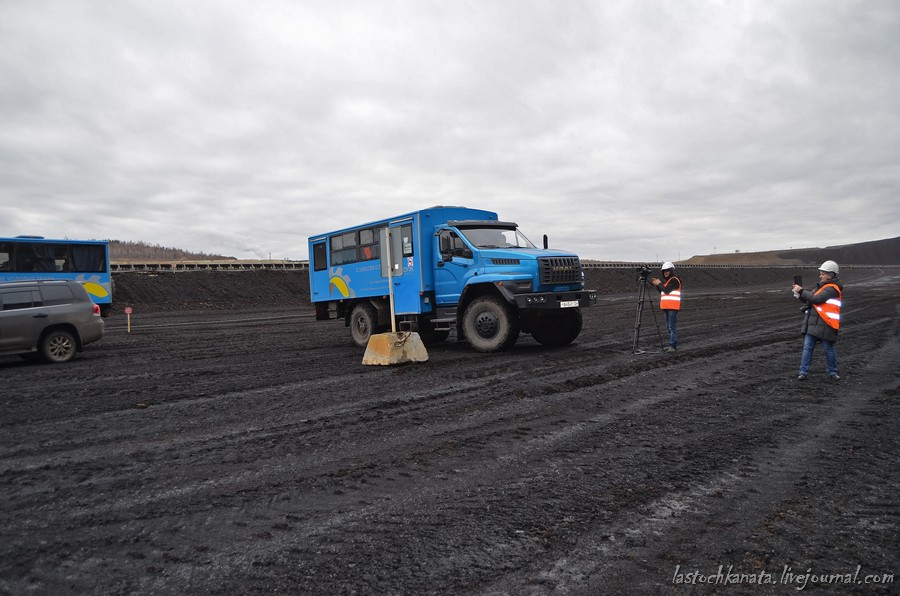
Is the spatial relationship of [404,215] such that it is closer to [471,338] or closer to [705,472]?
[471,338]

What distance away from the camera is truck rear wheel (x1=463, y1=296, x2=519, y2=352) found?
12.3m

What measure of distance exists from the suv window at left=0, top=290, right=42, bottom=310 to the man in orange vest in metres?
14.2

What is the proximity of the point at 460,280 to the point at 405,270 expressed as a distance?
1523 millimetres

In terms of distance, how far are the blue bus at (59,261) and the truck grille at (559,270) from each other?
16.5m

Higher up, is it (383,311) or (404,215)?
(404,215)

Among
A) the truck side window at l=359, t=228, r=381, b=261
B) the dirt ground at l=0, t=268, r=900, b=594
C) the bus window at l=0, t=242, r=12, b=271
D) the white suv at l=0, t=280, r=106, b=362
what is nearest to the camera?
the dirt ground at l=0, t=268, r=900, b=594

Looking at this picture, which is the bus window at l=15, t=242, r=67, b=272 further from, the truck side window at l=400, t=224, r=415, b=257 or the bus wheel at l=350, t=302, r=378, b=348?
the truck side window at l=400, t=224, r=415, b=257

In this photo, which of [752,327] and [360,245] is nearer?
[360,245]

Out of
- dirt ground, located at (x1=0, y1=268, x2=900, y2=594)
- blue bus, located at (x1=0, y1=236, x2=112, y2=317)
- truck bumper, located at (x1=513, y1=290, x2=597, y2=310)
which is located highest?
blue bus, located at (x1=0, y1=236, x2=112, y2=317)

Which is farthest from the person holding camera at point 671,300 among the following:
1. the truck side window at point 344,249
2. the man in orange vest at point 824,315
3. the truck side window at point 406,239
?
the truck side window at point 344,249

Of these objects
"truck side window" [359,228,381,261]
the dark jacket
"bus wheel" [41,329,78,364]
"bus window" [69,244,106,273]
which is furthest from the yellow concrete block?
"bus window" [69,244,106,273]

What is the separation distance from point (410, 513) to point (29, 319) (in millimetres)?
11605

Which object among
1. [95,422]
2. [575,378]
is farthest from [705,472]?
[95,422]

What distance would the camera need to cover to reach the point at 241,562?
3.38m
